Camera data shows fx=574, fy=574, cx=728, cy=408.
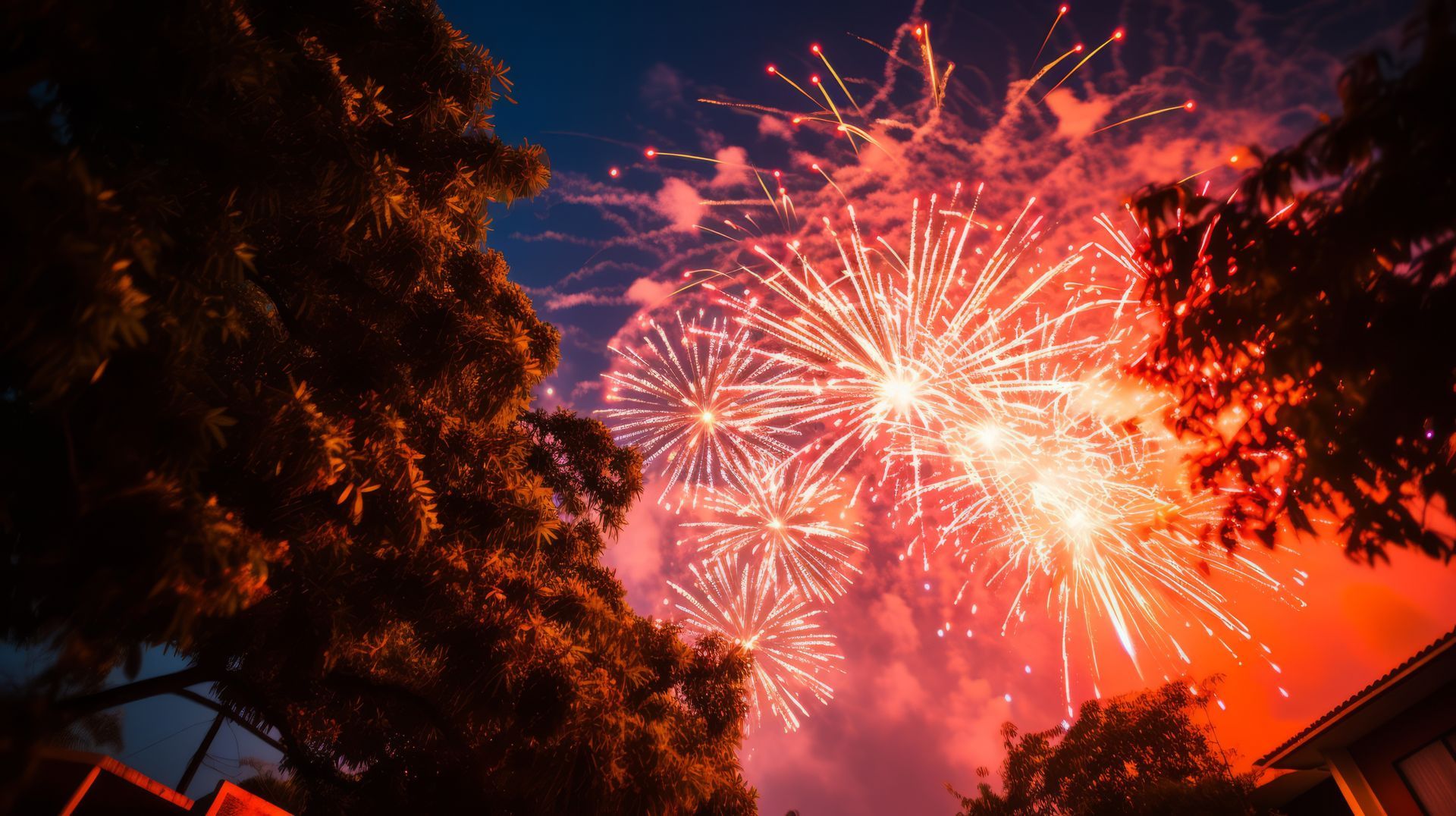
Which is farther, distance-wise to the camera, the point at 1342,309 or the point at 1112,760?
the point at 1112,760

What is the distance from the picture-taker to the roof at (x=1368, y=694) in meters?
7.95

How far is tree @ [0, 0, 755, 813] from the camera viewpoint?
2.29 meters

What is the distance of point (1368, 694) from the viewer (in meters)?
8.86

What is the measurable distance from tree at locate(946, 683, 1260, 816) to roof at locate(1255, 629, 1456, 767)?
16.5 ft

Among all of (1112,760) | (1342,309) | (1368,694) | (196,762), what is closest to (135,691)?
(196,762)

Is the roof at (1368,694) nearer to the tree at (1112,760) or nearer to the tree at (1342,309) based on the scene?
the tree at (1112,760)

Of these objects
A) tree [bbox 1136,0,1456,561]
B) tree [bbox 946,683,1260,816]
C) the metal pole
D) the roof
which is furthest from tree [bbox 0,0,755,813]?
tree [bbox 946,683,1260,816]

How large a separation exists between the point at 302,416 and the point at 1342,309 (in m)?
5.74

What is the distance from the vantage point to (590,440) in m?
7.53

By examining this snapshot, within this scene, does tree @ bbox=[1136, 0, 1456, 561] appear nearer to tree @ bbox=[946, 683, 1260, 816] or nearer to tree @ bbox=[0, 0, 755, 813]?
tree @ bbox=[0, 0, 755, 813]

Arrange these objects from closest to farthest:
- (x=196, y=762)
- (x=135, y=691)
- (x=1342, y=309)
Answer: (x=1342, y=309)
(x=135, y=691)
(x=196, y=762)

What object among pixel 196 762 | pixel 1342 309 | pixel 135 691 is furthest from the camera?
pixel 196 762

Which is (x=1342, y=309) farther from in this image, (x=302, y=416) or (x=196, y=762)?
(x=196, y=762)

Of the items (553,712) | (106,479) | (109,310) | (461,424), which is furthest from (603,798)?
(109,310)
